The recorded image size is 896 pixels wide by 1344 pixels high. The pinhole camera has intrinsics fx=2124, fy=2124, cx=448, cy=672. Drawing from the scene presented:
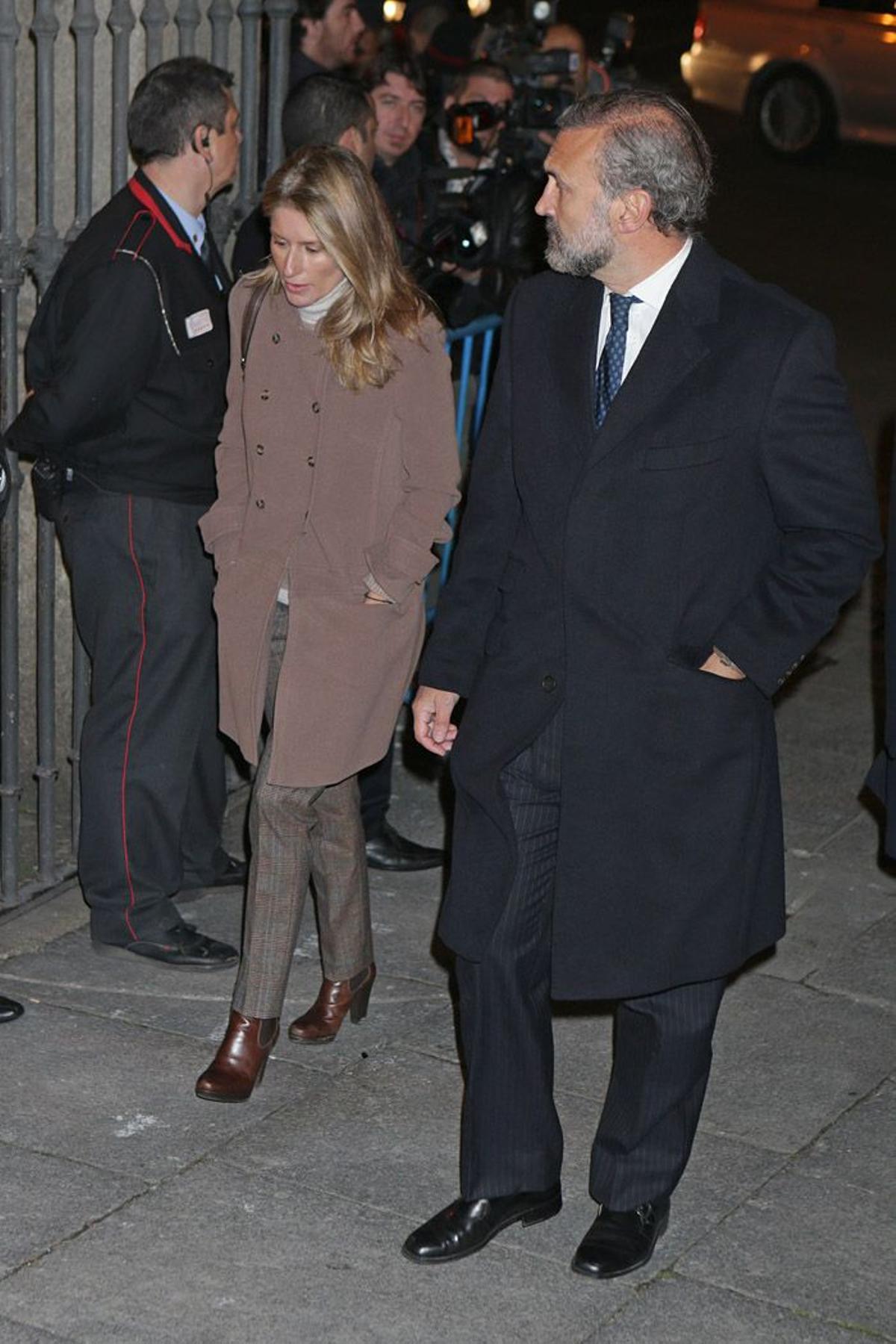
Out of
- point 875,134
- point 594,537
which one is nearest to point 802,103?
point 875,134

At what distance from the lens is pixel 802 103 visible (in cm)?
1939

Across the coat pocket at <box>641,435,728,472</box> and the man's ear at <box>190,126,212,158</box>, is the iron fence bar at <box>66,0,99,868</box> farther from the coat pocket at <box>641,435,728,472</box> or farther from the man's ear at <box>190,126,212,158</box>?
the coat pocket at <box>641,435,728,472</box>

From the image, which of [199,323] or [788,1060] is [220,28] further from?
[788,1060]

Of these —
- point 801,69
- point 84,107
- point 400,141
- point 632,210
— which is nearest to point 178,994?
point 84,107

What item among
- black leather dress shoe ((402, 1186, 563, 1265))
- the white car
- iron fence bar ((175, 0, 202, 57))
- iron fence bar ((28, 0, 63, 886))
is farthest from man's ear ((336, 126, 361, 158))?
the white car

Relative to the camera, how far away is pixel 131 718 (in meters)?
5.42

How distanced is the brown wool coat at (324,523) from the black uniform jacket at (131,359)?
18.1 inches

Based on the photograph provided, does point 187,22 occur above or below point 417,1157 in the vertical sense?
above

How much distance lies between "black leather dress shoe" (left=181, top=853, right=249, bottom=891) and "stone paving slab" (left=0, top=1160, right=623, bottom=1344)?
1.64 meters

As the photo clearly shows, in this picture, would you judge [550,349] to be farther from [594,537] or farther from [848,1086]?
[848,1086]

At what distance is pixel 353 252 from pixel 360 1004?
5.87ft

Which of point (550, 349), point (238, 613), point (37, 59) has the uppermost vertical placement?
point (37, 59)

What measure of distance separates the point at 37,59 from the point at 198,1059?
243 cm

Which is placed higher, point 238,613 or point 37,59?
point 37,59
